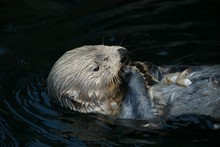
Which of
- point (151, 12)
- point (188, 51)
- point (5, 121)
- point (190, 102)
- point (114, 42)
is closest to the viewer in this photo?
point (190, 102)

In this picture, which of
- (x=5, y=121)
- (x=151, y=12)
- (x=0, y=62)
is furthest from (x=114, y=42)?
(x=5, y=121)

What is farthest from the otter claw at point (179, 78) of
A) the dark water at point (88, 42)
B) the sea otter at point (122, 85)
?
the dark water at point (88, 42)

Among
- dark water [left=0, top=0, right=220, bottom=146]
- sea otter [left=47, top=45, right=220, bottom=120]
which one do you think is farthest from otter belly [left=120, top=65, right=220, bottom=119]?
dark water [left=0, top=0, right=220, bottom=146]

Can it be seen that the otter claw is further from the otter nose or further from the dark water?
the otter nose

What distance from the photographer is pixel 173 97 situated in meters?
5.43

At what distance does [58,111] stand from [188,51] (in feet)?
5.80

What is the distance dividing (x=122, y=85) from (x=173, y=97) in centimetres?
54

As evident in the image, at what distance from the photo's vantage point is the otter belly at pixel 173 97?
527 cm

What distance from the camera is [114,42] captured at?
7.11 meters

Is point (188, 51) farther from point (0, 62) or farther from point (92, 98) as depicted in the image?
point (0, 62)

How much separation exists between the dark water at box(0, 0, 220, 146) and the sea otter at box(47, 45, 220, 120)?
0.13 meters

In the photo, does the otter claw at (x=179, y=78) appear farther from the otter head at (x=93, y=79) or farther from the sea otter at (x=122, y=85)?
the otter head at (x=93, y=79)

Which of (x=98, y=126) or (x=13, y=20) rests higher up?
(x=13, y=20)

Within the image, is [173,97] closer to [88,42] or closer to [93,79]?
[93,79]
